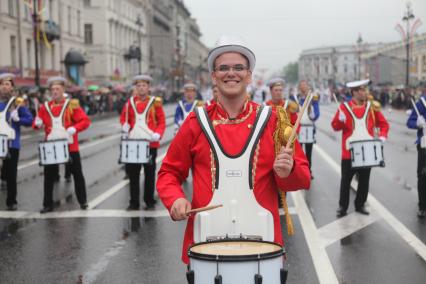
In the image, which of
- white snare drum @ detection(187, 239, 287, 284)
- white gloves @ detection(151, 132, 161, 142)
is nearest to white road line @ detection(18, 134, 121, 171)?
white gloves @ detection(151, 132, 161, 142)

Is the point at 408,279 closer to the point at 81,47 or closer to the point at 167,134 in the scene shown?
the point at 167,134

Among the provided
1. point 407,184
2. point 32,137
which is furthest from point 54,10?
point 407,184

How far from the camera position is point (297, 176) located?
3543mm

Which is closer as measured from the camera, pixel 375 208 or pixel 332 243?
pixel 332 243

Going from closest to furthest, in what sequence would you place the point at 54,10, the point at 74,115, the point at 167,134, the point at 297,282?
1. the point at 297,282
2. the point at 74,115
3. the point at 167,134
4. the point at 54,10

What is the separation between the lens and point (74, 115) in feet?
33.0

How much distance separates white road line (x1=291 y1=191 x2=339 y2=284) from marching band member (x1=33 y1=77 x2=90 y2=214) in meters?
3.47

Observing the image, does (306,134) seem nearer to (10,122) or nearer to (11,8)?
(10,122)

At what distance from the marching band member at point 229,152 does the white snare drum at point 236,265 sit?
0.30 meters

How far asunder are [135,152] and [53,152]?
1317 millimetres

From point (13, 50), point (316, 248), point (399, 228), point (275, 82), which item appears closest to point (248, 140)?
point (316, 248)

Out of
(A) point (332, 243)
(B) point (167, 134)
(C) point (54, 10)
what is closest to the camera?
(A) point (332, 243)

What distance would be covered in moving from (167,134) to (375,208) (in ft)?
55.9

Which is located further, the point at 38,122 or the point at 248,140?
the point at 38,122
